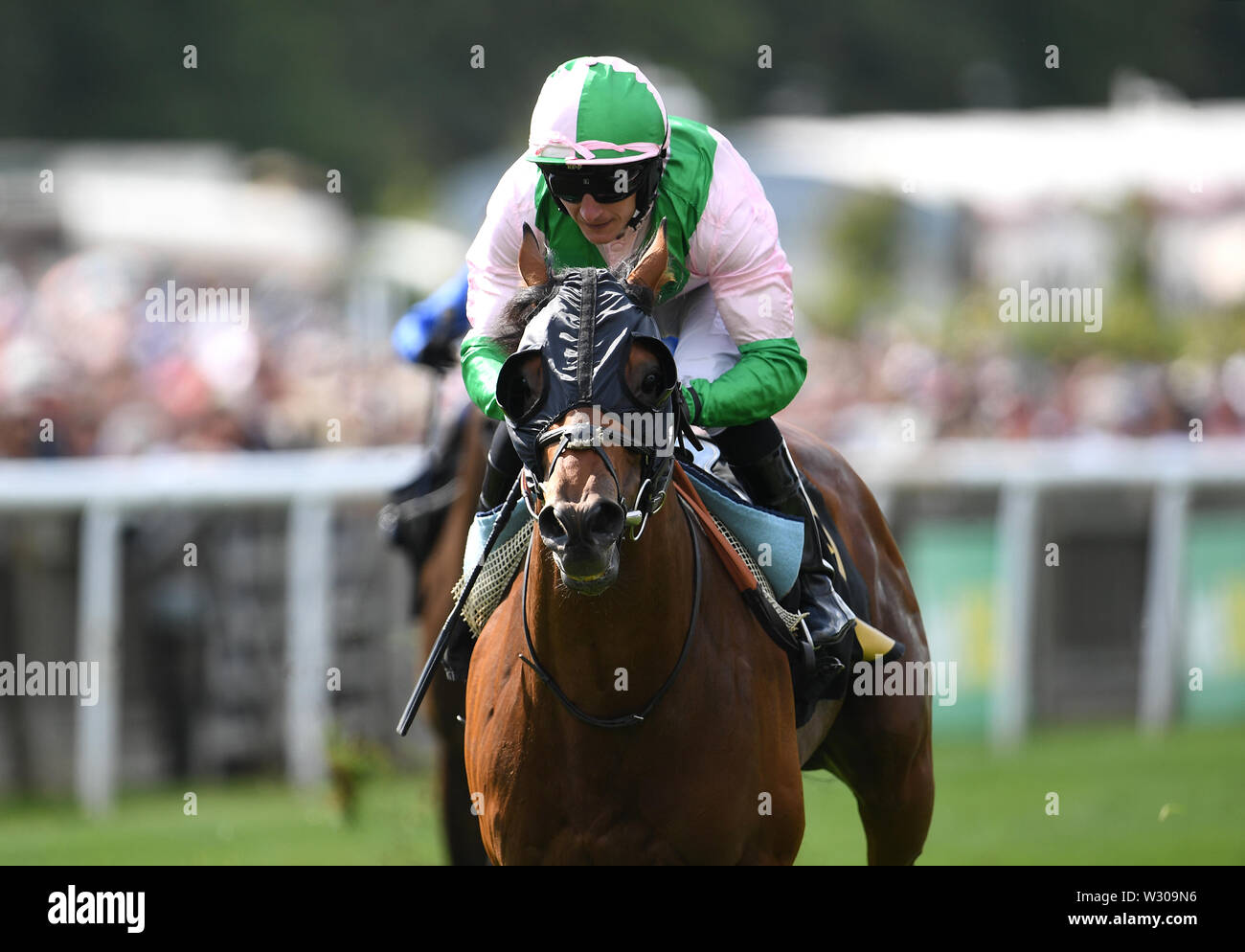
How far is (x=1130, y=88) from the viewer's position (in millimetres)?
52500

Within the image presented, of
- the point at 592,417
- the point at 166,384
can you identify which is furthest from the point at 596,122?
the point at 166,384

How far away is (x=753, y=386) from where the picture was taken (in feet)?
14.7

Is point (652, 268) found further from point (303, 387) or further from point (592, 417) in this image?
point (303, 387)

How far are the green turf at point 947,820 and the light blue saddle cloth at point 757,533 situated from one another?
3.16 metres

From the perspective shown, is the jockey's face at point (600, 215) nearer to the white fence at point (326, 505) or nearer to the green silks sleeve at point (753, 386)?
the green silks sleeve at point (753, 386)

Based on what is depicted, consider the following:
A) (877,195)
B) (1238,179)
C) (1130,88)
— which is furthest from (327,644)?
(1130,88)

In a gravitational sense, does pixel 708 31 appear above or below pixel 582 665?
above

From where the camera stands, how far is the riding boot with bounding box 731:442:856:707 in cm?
488

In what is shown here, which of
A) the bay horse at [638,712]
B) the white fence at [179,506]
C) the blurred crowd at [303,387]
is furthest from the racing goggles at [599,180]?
the white fence at [179,506]

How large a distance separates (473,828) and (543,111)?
2.78 m

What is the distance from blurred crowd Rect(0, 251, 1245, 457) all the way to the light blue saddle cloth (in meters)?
5.50

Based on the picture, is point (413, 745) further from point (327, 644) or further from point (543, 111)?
point (543, 111)

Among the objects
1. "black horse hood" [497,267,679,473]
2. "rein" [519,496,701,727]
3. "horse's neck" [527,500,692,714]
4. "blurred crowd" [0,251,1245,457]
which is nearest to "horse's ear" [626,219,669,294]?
"black horse hood" [497,267,679,473]

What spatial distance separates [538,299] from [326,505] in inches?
258
